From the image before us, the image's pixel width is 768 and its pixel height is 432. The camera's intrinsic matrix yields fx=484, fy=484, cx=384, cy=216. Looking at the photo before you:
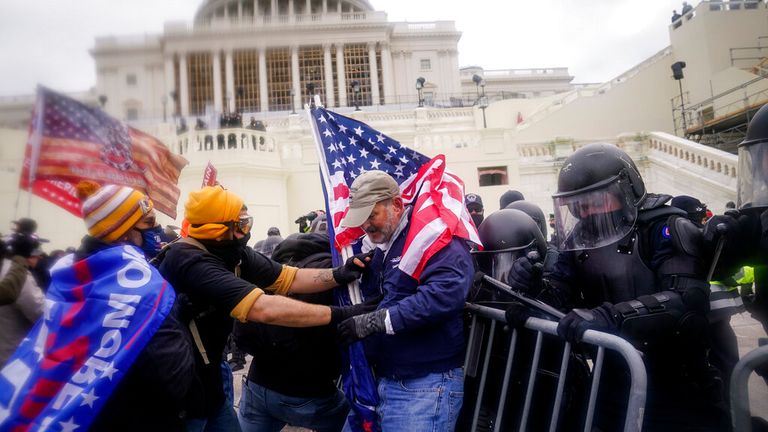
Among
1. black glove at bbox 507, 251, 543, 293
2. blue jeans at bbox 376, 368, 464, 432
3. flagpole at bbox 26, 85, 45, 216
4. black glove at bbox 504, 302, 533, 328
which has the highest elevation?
flagpole at bbox 26, 85, 45, 216

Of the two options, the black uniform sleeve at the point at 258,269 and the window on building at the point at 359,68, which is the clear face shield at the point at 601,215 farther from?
the window on building at the point at 359,68

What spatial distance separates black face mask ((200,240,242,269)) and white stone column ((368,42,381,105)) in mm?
44974

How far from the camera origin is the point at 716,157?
14344 mm

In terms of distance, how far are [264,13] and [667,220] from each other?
6042cm

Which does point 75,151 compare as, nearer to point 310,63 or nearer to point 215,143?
point 215,143

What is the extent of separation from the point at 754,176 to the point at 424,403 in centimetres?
202

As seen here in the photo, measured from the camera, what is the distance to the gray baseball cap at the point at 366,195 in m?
2.40

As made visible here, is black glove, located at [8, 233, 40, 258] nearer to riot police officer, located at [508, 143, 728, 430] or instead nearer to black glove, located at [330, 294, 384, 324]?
black glove, located at [330, 294, 384, 324]

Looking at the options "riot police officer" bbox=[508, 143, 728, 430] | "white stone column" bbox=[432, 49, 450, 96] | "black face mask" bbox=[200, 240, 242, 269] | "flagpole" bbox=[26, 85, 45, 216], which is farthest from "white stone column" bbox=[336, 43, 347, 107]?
"riot police officer" bbox=[508, 143, 728, 430]

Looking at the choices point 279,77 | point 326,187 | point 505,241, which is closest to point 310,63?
point 279,77

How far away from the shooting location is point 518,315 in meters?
2.29

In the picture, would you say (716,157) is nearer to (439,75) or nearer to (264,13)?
(439,75)

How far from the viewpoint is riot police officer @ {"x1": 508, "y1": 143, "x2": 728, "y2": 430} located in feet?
6.73

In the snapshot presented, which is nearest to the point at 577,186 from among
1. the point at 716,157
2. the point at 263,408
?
the point at 263,408
